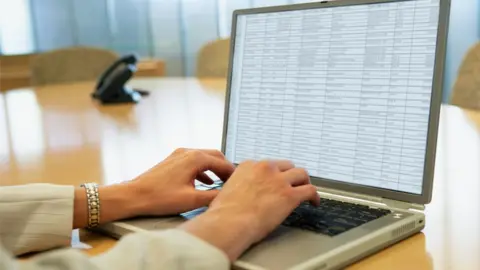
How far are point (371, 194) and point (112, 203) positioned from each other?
34cm

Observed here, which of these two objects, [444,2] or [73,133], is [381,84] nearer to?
[444,2]

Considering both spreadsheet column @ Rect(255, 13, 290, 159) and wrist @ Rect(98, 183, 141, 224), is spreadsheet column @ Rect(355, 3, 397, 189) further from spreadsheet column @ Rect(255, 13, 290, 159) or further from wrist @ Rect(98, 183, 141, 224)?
wrist @ Rect(98, 183, 141, 224)

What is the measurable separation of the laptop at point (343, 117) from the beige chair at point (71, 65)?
2.45 meters

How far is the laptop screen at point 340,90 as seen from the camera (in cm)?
75

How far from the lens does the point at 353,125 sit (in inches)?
32.1

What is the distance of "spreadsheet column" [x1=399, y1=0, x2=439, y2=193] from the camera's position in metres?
0.74

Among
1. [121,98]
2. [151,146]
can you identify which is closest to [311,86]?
[151,146]

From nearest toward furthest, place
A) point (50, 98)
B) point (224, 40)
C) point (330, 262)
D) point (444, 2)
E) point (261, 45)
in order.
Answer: point (330, 262)
point (444, 2)
point (261, 45)
point (50, 98)
point (224, 40)

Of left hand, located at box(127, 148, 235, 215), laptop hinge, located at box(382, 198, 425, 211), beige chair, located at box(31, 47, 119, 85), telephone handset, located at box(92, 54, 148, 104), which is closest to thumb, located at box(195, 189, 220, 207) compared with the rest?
left hand, located at box(127, 148, 235, 215)

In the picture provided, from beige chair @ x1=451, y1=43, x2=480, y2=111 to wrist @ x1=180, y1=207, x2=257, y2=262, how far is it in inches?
55.0

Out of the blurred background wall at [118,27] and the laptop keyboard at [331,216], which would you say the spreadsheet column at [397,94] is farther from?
the blurred background wall at [118,27]

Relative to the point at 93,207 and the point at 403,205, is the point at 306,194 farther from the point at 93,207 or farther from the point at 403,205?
the point at 93,207

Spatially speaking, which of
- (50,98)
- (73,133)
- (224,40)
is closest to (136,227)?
(73,133)

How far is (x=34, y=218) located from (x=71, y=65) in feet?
8.79
